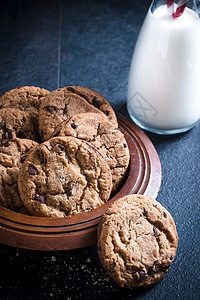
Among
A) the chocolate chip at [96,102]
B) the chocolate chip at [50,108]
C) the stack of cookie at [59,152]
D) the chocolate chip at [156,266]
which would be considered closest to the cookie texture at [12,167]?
the stack of cookie at [59,152]

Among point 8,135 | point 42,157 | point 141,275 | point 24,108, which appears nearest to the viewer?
point 141,275

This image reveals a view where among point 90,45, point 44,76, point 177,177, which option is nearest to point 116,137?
point 177,177

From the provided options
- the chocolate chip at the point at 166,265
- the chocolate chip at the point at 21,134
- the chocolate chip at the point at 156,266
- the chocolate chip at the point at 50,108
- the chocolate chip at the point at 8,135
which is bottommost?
the chocolate chip at the point at 166,265

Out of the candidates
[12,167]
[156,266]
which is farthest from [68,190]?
[156,266]

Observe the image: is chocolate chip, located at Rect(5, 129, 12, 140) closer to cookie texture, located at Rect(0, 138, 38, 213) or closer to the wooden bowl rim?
cookie texture, located at Rect(0, 138, 38, 213)

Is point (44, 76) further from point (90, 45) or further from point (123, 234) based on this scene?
point (123, 234)

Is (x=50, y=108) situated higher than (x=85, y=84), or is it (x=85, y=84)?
(x=50, y=108)

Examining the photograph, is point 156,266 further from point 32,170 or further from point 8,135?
point 8,135

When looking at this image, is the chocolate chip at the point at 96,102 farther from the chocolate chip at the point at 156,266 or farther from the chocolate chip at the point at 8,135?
the chocolate chip at the point at 156,266
